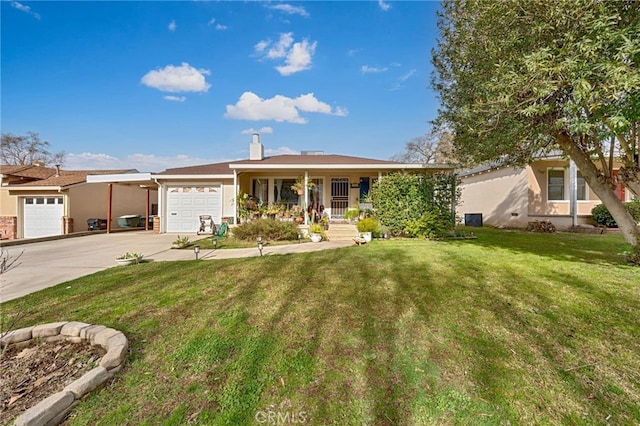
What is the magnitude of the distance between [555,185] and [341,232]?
36.6 feet

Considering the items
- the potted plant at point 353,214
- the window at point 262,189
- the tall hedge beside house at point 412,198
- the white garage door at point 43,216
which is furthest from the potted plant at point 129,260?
the white garage door at point 43,216

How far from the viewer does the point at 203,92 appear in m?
15.0

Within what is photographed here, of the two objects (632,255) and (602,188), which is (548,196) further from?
(632,255)

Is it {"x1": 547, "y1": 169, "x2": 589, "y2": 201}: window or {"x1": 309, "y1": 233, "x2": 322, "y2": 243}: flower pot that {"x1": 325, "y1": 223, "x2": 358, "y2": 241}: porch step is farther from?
{"x1": 547, "y1": 169, "x2": 589, "y2": 201}: window

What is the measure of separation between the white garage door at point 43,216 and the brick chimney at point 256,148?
10351mm

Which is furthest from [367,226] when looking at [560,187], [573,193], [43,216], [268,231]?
[43,216]

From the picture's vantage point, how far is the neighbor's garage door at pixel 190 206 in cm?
1309

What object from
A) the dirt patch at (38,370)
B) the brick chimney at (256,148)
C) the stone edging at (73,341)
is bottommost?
the dirt patch at (38,370)

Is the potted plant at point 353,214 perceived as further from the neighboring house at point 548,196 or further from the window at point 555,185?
the window at point 555,185

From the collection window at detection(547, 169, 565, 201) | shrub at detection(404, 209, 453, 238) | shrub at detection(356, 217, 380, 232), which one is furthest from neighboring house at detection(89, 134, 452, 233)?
window at detection(547, 169, 565, 201)

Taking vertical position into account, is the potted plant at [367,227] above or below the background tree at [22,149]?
below

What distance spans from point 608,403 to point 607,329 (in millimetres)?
1294

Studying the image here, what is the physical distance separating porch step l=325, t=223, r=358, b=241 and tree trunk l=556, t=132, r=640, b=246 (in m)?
6.44

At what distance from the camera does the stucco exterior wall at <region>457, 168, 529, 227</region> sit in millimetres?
13039
